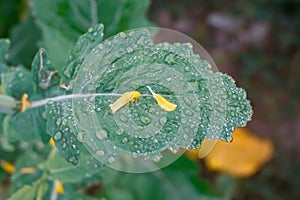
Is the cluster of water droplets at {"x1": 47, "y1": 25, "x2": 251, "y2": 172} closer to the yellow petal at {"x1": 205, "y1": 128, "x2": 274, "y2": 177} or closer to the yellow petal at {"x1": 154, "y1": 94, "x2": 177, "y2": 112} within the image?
the yellow petal at {"x1": 154, "y1": 94, "x2": 177, "y2": 112}

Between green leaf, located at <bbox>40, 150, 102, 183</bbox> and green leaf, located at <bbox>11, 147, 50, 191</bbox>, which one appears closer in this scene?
green leaf, located at <bbox>40, 150, 102, 183</bbox>

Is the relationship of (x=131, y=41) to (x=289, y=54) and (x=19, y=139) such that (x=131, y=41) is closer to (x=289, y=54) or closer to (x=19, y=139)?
(x=19, y=139)

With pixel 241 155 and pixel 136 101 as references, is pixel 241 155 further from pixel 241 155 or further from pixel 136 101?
pixel 136 101

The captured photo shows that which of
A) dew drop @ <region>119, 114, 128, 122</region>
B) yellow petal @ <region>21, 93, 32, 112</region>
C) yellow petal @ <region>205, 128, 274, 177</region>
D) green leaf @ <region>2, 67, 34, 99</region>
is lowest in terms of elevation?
yellow petal @ <region>205, 128, 274, 177</region>

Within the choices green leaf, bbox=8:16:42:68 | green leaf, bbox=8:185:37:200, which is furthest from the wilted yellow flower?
green leaf, bbox=8:185:37:200

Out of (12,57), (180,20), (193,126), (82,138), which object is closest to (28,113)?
(82,138)

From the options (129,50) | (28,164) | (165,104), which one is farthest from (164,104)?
(28,164)
